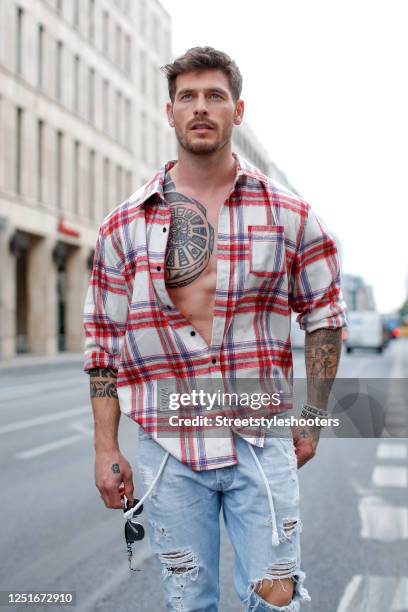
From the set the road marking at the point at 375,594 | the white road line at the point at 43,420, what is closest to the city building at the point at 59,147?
the white road line at the point at 43,420

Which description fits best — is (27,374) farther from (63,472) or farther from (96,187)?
(96,187)

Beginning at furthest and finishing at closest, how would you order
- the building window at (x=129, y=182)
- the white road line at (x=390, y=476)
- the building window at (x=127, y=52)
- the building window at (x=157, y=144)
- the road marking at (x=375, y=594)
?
the building window at (x=157, y=144), the building window at (x=129, y=182), the building window at (x=127, y=52), the white road line at (x=390, y=476), the road marking at (x=375, y=594)

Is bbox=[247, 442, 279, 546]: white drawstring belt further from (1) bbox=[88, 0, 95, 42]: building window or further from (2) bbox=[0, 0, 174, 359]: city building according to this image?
(1) bbox=[88, 0, 95, 42]: building window

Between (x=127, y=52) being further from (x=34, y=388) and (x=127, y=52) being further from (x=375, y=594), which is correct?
(x=375, y=594)

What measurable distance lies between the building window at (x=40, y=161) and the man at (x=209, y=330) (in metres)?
33.8

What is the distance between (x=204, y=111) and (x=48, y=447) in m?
7.23

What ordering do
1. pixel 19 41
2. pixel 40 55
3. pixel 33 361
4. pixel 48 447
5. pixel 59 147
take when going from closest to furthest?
pixel 48 447 < pixel 33 361 < pixel 19 41 < pixel 40 55 < pixel 59 147

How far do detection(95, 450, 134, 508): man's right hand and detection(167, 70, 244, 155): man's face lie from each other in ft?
2.92

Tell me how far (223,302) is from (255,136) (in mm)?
85058

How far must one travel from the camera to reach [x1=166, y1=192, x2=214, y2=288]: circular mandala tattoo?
2.59m

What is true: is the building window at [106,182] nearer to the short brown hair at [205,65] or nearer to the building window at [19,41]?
the building window at [19,41]

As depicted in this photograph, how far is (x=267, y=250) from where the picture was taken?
8.30 ft

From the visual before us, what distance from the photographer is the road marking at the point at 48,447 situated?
8.77 meters

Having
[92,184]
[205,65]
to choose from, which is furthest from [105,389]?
[92,184]
